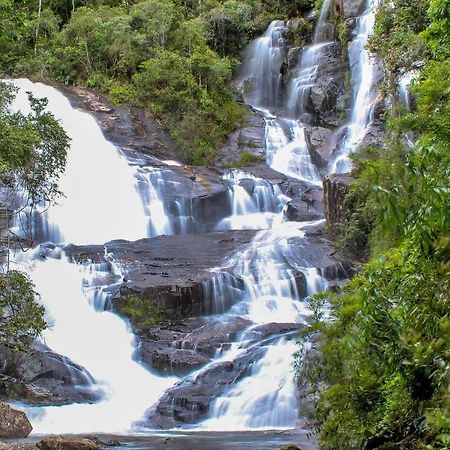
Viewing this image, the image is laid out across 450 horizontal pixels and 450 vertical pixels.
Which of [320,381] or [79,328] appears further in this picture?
[79,328]

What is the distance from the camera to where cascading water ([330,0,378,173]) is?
28.5 metres

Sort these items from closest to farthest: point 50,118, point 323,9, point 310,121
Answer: point 50,118, point 310,121, point 323,9

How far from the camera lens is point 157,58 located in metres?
32.8

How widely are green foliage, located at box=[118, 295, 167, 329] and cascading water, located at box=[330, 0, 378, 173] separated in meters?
12.5

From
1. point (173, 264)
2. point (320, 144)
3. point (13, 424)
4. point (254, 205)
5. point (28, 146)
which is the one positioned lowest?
point (13, 424)

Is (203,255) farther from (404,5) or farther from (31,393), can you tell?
(404,5)

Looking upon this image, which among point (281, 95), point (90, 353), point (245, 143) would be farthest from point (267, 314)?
point (281, 95)

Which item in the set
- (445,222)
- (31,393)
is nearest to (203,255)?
(31,393)

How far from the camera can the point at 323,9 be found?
37000mm

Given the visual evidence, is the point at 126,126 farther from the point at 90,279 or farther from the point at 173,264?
the point at 90,279

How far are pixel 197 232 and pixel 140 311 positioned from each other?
6966mm

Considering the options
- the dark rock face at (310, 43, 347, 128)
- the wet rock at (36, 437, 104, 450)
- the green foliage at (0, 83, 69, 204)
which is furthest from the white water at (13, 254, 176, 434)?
the dark rock face at (310, 43, 347, 128)

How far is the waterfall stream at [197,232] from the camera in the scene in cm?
1458

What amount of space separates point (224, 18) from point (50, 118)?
91.7ft
